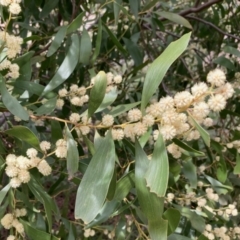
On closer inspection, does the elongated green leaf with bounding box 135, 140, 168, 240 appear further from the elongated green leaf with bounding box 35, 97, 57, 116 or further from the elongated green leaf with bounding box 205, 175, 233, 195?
the elongated green leaf with bounding box 205, 175, 233, 195

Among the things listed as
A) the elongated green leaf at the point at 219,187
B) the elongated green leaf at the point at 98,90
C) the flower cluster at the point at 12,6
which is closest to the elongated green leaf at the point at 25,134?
the elongated green leaf at the point at 98,90

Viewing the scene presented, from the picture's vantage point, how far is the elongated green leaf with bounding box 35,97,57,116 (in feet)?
2.48

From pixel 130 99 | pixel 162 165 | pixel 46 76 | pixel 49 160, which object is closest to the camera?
pixel 162 165

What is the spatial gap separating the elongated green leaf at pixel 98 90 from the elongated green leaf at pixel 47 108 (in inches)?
4.6

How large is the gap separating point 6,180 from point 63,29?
0.67 m

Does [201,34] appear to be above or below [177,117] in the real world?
below

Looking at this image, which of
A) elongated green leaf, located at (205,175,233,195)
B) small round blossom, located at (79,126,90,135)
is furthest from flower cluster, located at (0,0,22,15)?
elongated green leaf, located at (205,175,233,195)

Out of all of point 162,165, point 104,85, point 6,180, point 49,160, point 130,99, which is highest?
point 104,85

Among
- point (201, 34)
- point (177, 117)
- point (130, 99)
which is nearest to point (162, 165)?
point (177, 117)

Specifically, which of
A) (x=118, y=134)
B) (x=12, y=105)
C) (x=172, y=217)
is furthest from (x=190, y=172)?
(x=12, y=105)

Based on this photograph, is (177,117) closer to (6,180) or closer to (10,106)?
(10,106)

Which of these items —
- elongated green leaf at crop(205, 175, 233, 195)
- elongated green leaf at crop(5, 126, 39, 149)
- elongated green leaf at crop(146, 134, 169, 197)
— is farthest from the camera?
elongated green leaf at crop(205, 175, 233, 195)

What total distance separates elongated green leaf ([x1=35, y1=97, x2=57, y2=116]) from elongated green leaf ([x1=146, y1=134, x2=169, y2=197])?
0.25 metres

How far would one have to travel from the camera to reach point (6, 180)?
1.35 meters
